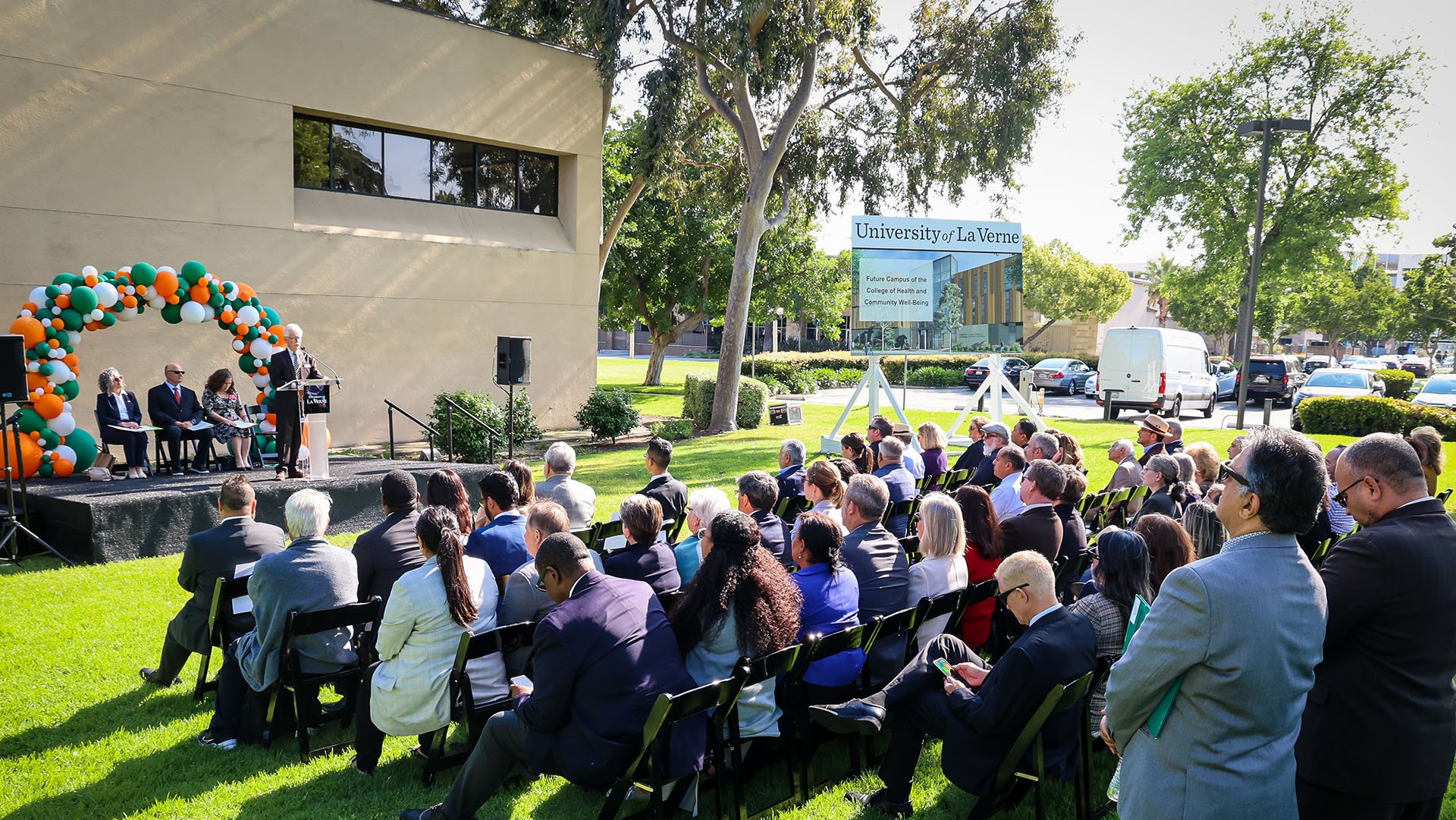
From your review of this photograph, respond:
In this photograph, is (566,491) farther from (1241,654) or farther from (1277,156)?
(1277,156)

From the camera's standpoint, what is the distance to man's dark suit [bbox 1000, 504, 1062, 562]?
532cm

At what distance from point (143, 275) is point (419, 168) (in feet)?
22.9

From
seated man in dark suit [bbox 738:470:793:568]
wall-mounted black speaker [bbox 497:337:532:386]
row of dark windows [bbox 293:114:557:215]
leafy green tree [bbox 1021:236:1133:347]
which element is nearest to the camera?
seated man in dark suit [bbox 738:470:793:568]

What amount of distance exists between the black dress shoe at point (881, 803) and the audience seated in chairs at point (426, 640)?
173cm

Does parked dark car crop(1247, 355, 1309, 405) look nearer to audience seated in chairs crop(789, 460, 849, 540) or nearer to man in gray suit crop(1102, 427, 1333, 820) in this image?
audience seated in chairs crop(789, 460, 849, 540)

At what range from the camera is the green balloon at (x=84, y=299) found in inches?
388

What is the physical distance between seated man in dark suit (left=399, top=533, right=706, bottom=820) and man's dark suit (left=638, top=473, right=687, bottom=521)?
3129 millimetres

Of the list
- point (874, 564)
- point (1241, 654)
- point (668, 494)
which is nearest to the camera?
point (1241, 654)

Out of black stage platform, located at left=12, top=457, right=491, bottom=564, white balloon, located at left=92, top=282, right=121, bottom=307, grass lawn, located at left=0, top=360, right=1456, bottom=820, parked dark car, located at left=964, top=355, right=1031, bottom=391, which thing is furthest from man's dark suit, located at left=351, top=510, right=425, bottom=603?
parked dark car, located at left=964, top=355, right=1031, bottom=391

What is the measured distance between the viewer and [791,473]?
7867mm

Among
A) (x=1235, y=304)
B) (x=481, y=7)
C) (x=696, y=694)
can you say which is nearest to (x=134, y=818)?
(x=696, y=694)

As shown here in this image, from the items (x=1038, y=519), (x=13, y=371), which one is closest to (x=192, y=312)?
(x=13, y=371)

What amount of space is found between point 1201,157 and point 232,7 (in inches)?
1096

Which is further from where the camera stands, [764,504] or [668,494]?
[668,494]
